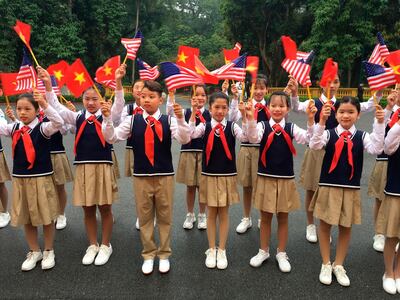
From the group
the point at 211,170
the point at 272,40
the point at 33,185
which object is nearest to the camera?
the point at 33,185

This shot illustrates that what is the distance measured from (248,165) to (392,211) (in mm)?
1650

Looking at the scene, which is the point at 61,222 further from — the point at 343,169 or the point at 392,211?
the point at 392,211

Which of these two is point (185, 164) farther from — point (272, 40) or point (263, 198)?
point (272, 40)

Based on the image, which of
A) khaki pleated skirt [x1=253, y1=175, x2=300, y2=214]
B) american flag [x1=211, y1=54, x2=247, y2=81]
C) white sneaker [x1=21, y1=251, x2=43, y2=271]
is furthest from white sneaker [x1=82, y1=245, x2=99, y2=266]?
american flag [x1=211, y1=54, x2=247, y2=81]

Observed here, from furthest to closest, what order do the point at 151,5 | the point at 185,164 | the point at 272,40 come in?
the point at 151,5 → the point at 272,40 → the point at 185,164

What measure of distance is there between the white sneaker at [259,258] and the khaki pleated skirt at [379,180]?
1.42m

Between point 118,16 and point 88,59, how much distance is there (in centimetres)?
421

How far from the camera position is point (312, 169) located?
4.18 m

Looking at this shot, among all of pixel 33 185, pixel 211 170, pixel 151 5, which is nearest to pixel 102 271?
pixel 33 185

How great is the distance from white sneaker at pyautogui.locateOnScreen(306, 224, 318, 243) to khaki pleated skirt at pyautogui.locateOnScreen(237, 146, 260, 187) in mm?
847

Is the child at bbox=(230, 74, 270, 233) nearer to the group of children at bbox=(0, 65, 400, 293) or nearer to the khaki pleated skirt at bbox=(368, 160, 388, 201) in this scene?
the group of children at bbox=(0, 65, 400, 293)

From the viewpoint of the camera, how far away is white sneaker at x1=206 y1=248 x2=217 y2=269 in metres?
3.51

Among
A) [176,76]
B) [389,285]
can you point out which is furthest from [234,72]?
[389,285]

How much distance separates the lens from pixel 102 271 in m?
3.43
